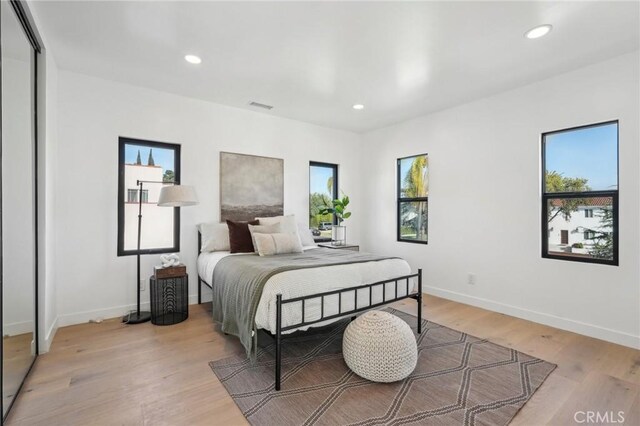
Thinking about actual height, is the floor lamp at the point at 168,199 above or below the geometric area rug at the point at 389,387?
above

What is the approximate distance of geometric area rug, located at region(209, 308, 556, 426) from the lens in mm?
1782

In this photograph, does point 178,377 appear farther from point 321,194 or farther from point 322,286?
point 321,194

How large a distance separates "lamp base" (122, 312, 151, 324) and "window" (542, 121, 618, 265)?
4.26 m

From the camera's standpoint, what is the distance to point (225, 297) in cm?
270

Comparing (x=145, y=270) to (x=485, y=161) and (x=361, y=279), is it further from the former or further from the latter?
(x=485, y=161)

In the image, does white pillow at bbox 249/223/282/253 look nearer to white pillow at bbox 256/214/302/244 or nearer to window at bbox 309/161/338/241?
white pillow at bbox 256/214/302/244

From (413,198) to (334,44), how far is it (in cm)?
276

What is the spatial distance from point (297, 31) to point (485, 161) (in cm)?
269

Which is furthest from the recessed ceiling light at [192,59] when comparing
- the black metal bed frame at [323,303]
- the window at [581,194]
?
the window at [581,194]

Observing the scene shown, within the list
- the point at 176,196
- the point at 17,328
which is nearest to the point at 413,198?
the point at 176,196

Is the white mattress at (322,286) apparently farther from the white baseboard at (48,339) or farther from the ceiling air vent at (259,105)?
the ceiling air vent at (259,105)

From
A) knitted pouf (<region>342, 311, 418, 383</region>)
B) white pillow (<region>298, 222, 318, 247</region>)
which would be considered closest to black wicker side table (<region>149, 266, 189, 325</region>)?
white pillow (<region>298, 222, 318, 247</region>)

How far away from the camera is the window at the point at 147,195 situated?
11.4 ft

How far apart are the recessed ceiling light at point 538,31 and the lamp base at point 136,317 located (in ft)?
14.2
